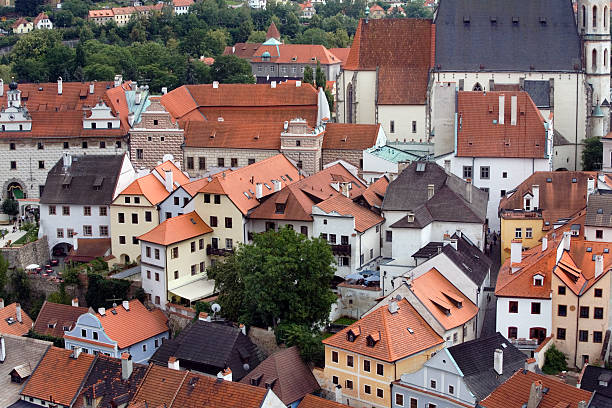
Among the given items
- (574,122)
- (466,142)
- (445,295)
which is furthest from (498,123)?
(445,295)

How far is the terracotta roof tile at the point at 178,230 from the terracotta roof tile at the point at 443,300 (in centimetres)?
1536

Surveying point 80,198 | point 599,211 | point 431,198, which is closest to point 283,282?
point 431,198

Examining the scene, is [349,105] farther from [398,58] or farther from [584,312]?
[584,312]

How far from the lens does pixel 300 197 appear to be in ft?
220

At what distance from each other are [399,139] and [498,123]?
528 inches

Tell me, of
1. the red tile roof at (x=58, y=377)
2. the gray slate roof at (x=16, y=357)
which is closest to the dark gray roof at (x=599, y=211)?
the red tile roof at (x=58, y=377)

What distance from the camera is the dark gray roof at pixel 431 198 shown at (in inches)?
2598

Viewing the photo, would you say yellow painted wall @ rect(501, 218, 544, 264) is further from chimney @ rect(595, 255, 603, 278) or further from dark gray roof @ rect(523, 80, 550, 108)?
dark gray roof @ rect(523, 80, 550, 108)

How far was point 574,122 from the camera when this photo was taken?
85.5 metres

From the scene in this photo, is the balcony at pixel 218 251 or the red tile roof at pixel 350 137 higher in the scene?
the red tile roof at pixel 350 137

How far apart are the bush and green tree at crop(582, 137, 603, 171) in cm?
2908

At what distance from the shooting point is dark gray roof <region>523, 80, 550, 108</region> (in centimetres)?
8588

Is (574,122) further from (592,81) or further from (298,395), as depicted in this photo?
(298,395)

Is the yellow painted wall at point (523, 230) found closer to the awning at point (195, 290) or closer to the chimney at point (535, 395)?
the awning at point (195, 290)
